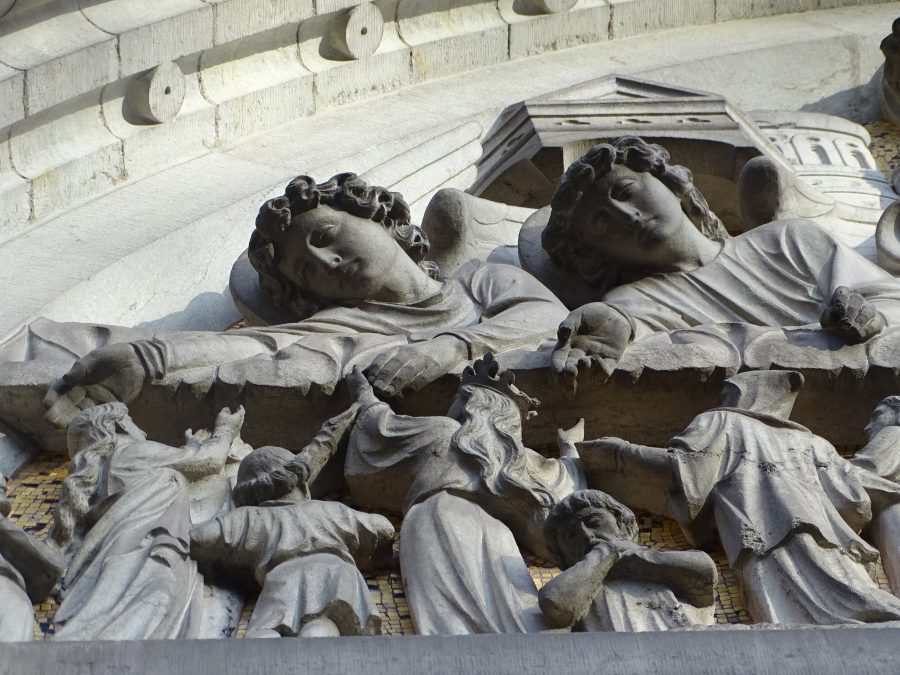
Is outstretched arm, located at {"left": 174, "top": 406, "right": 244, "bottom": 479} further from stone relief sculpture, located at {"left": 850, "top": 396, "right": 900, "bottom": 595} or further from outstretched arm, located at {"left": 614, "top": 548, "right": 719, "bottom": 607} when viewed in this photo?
stone relief sculpture, located at {"left": 850, "top": 396, "right": 900, "bottom": 595}

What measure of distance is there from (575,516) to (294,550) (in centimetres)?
68

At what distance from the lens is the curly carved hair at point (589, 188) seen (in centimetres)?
627

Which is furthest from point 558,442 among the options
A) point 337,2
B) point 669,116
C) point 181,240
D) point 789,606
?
point 337,2

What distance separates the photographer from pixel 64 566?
173 inches

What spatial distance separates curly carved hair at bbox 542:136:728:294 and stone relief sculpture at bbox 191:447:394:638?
1814mm

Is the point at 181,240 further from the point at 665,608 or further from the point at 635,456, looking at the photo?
the point at 665,608

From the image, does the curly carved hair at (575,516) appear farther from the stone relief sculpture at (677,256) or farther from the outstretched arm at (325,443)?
the stone relief sculpture at (677,256)

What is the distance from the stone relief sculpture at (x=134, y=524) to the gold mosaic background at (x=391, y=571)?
4.5 inches

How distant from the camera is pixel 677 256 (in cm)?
625

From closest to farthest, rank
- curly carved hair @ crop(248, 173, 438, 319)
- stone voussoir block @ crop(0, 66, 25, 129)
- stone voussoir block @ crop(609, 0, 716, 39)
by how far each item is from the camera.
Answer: curly carved hair @ crop(248, 173, 438, 319), stone voussoir block @ crop(0, 66, 25, 129), stone voussoir block @ crop(609, 0, 716, 39)

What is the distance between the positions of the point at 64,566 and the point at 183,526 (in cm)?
35

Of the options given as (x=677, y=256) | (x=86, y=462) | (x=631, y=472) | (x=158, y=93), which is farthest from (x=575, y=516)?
(x=158, y=93)

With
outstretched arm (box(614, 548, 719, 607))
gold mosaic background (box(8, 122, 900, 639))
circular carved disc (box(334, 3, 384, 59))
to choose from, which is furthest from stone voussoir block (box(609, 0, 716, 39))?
outstretched arm (box(614, 548, 719, 607))

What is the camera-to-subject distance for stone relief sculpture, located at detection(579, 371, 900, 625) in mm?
4406
